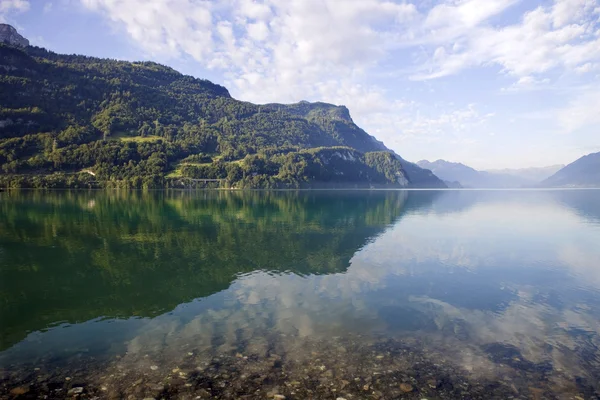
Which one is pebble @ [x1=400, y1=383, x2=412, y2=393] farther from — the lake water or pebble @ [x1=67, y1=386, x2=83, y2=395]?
pebble @ [x1=67, y1=386, x2=83, y2=395]

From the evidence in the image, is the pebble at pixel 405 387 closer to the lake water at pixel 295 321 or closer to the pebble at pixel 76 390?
the lake water at pixel 295 321

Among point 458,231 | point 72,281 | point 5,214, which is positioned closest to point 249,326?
point 72,281

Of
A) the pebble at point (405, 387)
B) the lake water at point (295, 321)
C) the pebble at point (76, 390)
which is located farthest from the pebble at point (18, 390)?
the pebble at point (405, 387)

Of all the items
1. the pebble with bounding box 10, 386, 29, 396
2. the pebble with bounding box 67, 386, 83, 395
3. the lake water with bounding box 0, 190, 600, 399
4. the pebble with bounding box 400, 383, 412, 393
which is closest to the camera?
the pebble with bounding box 10, 386, 29, 396

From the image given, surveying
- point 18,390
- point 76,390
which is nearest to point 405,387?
point 76,390

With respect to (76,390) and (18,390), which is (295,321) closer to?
(76,390)

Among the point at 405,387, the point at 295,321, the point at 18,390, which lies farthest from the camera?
the point at 295,321

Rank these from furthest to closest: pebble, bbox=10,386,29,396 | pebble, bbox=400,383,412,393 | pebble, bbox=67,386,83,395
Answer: pebble, bbox=400,383,412,393 → pebble, bbox=67,386,83,395 → pebble, bbox=10,386,29,396

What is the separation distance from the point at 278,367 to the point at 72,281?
22090mm

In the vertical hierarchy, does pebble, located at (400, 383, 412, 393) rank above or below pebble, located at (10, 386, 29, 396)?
above

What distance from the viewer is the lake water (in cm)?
1425

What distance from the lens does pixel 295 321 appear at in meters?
21.2

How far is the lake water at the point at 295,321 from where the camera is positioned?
1425cm

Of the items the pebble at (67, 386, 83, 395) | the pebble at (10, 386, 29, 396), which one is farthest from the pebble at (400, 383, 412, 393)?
the pebble at (10, 386, 29, 396)
